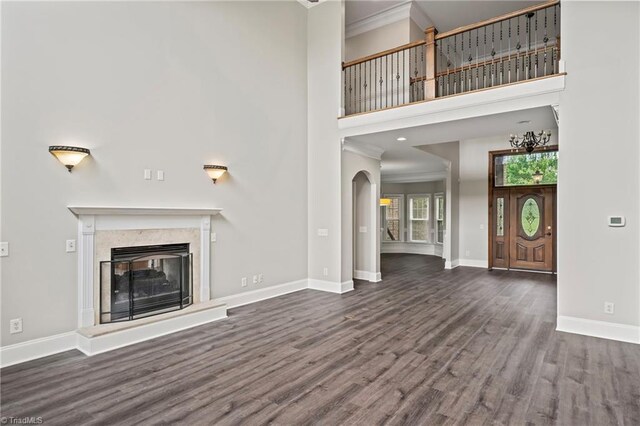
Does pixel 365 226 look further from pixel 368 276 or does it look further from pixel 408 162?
pixel 408 162

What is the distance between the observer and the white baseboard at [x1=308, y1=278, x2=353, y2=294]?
20.1ft

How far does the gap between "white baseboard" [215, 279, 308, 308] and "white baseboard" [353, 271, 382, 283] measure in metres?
1.41

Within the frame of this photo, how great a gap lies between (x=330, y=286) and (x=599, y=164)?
4171 mm

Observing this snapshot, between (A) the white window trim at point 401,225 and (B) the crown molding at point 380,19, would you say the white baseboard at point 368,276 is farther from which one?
(A) the white window trim at point 401,225

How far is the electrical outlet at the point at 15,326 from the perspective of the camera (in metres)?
3.25

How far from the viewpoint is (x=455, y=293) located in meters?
6.13

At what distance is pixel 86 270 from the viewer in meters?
3.72

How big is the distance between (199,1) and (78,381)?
4.67 metres

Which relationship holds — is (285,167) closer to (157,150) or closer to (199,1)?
(157,150)

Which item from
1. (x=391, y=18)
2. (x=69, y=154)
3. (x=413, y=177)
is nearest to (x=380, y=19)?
(x=391, y=18)

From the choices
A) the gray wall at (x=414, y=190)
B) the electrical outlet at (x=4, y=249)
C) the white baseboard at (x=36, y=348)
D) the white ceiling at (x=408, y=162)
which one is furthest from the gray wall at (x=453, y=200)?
the electrical outlet at (x=4, y=249)

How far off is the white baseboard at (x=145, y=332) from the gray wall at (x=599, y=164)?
435cm

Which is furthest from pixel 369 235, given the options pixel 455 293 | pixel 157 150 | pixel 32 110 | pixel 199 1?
pixel 32 110

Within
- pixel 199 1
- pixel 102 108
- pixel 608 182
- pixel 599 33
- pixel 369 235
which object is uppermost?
pixel 199 1
